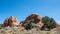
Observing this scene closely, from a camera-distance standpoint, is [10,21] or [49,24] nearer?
[49,24]

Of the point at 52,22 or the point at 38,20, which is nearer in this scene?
the point at 52,22

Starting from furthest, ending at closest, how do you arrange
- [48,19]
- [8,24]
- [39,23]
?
[8,24]
[39,23]
[48,19]

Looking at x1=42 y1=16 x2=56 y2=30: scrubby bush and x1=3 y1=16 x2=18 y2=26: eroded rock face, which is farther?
x1=3 y1=16 x2=18 y2=26: eroded rock face

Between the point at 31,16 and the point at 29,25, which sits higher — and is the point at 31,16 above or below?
above

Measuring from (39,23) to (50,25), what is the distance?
9.89m

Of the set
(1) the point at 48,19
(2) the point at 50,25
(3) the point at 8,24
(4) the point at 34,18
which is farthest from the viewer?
(3) the point at 8,24

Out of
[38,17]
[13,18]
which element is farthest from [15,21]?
[38,17]

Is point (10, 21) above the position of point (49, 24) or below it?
above

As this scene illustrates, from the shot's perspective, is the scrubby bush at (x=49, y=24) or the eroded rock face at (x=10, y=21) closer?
the scrubby bush at (x=49, y=24)

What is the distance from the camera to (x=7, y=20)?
7469 centimetres

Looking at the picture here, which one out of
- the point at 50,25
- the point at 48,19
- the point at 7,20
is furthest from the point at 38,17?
the point at 7,20

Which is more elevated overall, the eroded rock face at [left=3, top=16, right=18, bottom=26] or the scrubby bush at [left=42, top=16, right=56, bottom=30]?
the eroded rock face at [left=3, top=16, right=18, bottom=26]

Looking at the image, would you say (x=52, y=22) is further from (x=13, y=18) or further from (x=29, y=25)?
(x=13, y=18)

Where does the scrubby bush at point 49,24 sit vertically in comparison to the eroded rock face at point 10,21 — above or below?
below
